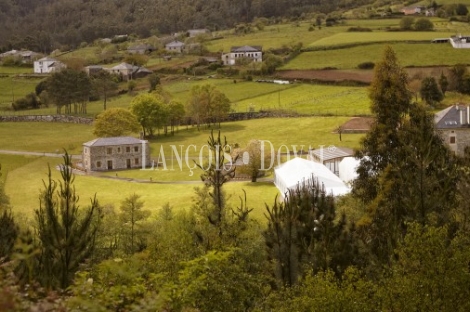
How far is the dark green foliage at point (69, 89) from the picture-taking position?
98.9 metres

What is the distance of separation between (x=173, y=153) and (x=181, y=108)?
15554 millimetres

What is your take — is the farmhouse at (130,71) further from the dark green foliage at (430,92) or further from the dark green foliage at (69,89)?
the dark green foliage at (430,92)

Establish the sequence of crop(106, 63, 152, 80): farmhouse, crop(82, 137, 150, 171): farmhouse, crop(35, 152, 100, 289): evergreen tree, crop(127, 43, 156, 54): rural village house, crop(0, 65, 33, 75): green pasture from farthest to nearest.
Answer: crop(127, 43, 156, 54): rural village house → crop(0, 65, 33, 75): green pasture → crop(106, 63, 152, 80): farmhouse → crop(82, 137, 150, 171): farmhouse → crop(35, 152, 100, 289): evergreen tree

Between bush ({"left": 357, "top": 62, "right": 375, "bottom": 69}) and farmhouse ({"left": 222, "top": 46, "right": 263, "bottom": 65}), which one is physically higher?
farmhouse ({"left": 222, "top": 46, "right": 263, "bottom": 65})

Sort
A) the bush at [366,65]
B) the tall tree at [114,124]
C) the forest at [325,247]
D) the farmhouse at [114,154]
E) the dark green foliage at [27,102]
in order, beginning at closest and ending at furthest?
the forest at [325,247]
the farmhouse at [114,154]
the tall tree at [114,124]
the bush at [366,65]
the dark green foliage at [27,102]

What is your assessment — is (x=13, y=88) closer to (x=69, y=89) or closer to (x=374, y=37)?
(x=69, y=89)

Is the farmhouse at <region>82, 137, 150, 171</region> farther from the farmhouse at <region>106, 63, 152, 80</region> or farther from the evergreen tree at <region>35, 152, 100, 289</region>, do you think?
the farmhouse at <region>106, 63, 152, 80</region>

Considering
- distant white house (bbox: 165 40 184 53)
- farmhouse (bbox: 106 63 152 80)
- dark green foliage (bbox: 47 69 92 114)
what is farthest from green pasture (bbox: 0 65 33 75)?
dark green foliage (bbox: 47 69 92 114)

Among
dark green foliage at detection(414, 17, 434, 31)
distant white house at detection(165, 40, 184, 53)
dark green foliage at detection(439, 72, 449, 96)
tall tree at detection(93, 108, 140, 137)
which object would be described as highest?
distant white house at detection(165, 40, 184, 53)

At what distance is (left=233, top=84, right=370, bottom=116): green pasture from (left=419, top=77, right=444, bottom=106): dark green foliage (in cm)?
674

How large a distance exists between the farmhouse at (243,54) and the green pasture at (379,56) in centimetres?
1233

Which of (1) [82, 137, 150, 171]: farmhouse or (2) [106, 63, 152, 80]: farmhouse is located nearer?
(1) [82, 137, 150, 171]: farmhouse

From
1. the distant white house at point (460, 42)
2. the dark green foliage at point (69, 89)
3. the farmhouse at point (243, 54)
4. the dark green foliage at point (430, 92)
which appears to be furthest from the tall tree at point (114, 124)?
the distant white house at point (460, 42)

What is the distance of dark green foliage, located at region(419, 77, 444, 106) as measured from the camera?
78500 millimetres
